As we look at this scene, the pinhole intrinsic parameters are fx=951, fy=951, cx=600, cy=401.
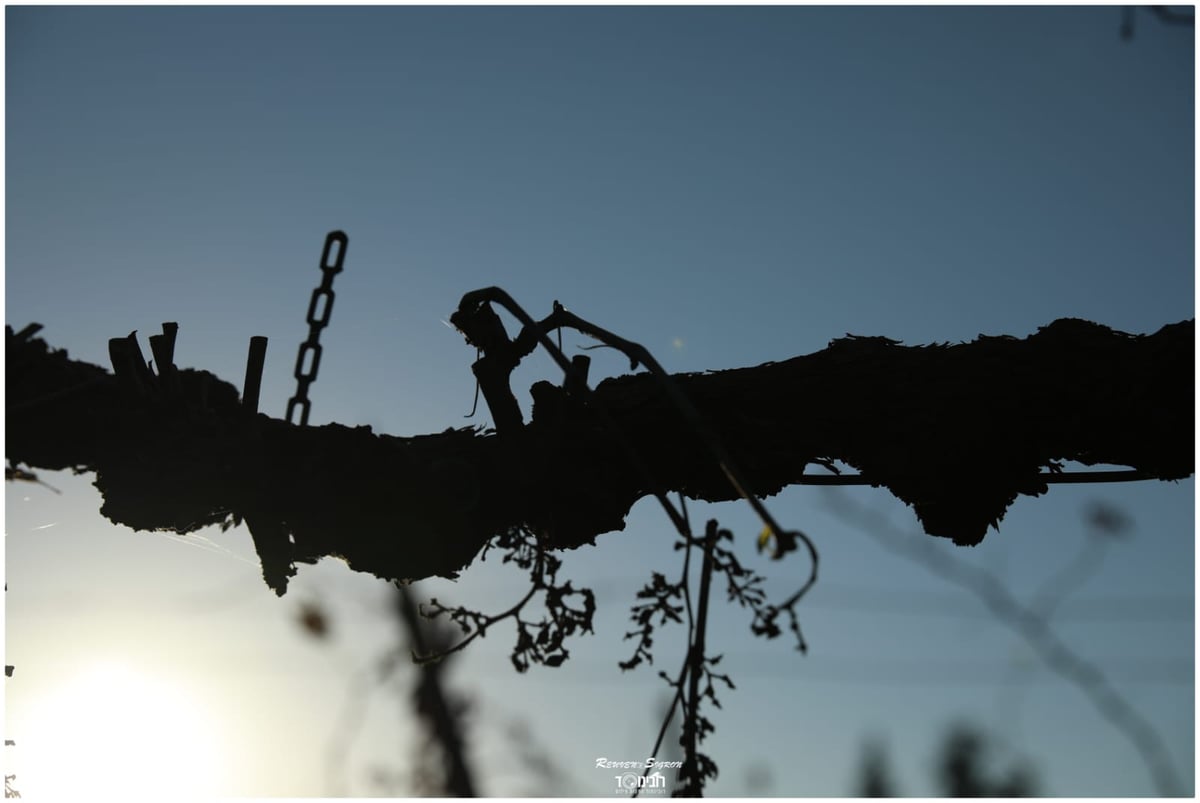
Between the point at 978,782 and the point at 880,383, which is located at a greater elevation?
the point at 880,383

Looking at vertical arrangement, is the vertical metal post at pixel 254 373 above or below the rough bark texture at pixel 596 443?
above

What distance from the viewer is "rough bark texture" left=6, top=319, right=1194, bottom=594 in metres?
2.73

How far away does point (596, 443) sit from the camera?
3055 mm

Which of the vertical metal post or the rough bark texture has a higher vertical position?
the vertical metal post

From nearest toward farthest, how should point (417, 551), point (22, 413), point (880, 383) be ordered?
point (22, 413) < point (880, 383) < point (417, 551)

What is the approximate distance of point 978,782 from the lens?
36594mm

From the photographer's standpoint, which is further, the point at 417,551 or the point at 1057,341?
the point at 417,551

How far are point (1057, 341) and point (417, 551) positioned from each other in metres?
2.08

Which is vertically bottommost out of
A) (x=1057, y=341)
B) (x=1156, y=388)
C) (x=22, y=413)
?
(x=1156, y=388)

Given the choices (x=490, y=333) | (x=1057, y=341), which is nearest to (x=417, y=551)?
(x=490, y=333)

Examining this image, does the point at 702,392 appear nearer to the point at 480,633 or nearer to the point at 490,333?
the point at 490,333

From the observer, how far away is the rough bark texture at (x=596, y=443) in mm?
2730

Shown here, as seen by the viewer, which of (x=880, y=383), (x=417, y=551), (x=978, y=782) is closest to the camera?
(x=880, y=383)

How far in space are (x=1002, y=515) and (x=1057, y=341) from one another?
1.81 ft
